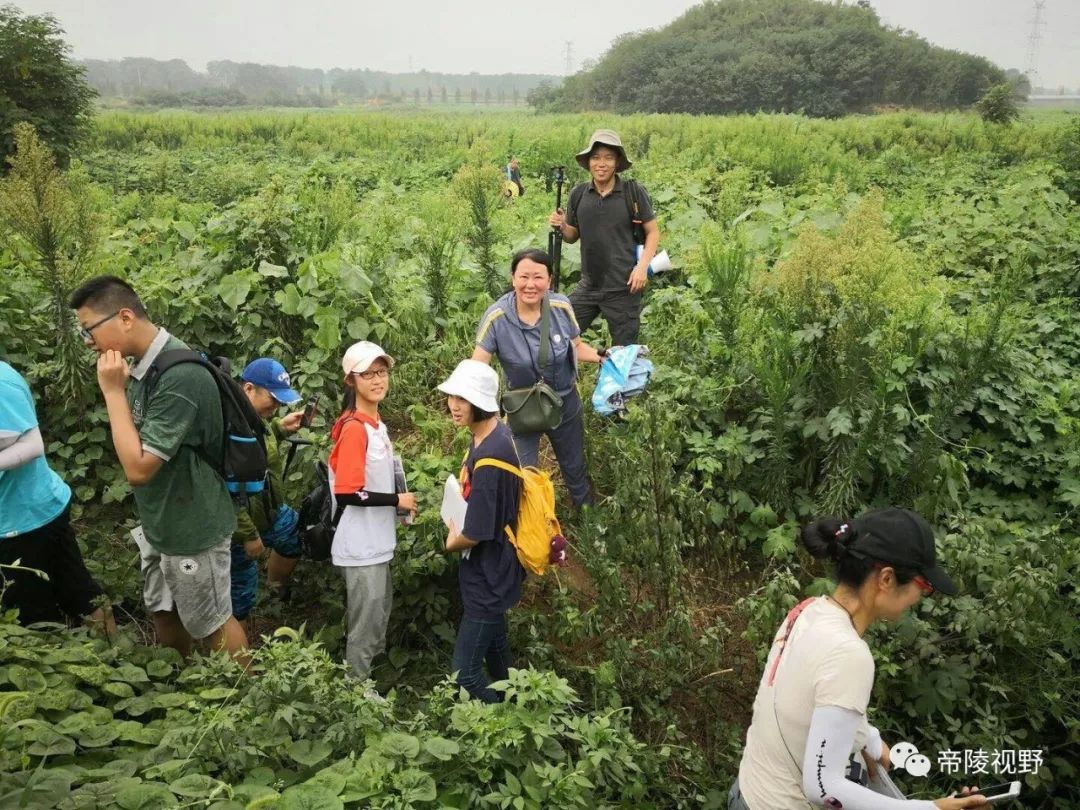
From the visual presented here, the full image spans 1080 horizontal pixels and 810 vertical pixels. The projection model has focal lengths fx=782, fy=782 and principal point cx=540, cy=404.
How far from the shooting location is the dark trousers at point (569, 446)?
13.1 feet

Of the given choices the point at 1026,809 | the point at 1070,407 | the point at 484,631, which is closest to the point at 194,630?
the point at 484,631

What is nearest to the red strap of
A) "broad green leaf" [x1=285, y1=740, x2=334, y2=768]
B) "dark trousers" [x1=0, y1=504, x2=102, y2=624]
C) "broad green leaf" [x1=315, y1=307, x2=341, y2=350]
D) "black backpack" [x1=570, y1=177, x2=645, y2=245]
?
"broad green leaf" [x1=285, y1=740, x2=334, y2=768]

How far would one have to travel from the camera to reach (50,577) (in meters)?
3.12

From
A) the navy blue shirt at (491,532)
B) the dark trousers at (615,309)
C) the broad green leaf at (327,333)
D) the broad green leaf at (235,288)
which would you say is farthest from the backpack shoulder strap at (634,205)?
the broad green leaf at (235,288)

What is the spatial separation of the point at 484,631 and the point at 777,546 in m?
1.81

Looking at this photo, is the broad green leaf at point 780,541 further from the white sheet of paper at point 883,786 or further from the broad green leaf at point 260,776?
the broad green leaf at point 260,776

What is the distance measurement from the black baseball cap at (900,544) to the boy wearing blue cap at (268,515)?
2340mm

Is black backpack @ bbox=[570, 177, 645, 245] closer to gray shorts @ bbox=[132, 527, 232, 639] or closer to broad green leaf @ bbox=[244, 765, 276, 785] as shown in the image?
gray shorts @ bbox=[132, 527, 232, 639]

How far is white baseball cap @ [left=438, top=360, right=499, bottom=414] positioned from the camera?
2.89 meters

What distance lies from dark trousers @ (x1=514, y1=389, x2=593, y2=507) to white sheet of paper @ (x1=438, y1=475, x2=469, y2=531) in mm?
877

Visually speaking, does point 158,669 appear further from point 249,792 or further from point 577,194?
point 577,194

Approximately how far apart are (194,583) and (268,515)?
0.60 meters

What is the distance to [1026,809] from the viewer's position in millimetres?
3371

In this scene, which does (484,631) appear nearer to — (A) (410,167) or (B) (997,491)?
(B) (997,491)
